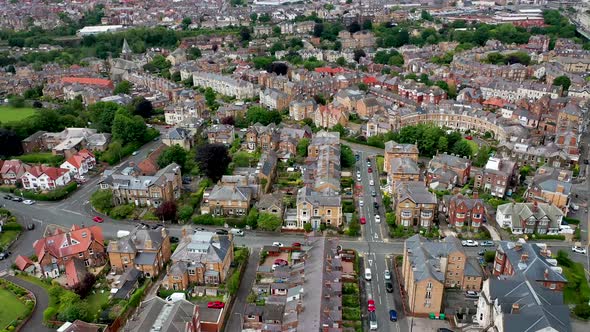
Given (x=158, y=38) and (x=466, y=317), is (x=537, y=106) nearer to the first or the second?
(x=466, y=317)

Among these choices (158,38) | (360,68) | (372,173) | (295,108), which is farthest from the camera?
(158,38)

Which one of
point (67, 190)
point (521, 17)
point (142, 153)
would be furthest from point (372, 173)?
point (521, 17)

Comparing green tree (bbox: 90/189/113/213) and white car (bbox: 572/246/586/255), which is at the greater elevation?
green tree (bbox: 90/189/113/213)

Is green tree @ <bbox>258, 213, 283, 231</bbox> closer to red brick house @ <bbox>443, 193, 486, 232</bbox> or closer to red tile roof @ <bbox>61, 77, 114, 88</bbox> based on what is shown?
red brick house @ <bbox>443, 193, 486, 232</bbox>

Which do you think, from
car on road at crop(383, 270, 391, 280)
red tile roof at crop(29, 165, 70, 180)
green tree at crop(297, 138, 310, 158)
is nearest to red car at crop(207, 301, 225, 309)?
car on road at crop(383, 270, 391, 280)

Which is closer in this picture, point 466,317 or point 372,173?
point 466,317
